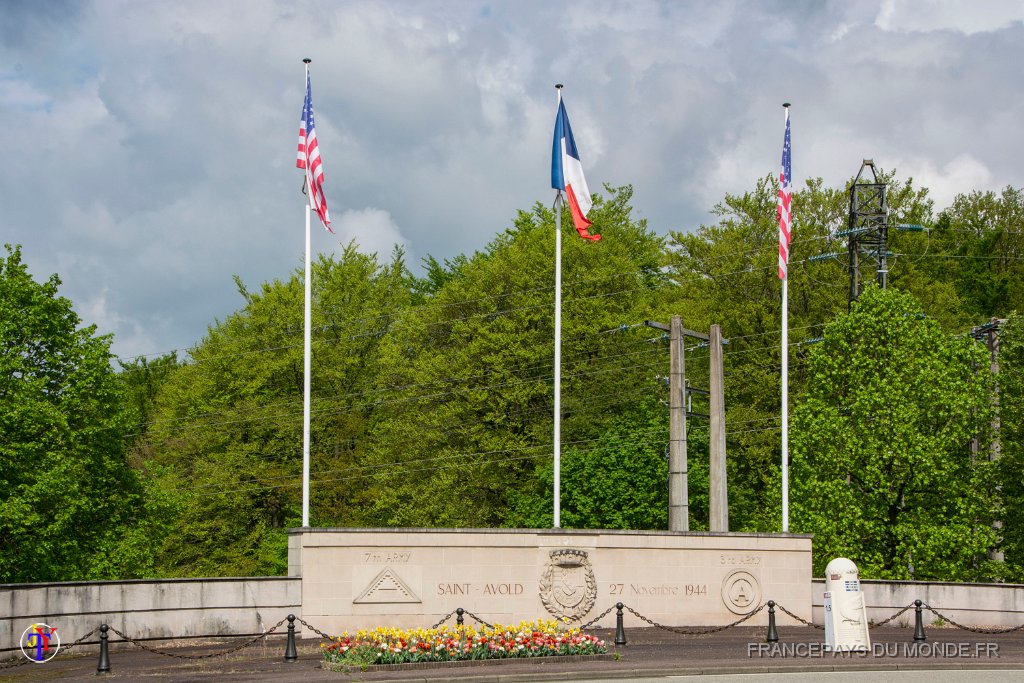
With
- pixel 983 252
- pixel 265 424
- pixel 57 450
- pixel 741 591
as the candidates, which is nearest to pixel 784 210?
pixel 741 591

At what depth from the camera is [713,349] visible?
34.2 m

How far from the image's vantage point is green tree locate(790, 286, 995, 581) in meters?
34.4

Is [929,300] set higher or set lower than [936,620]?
higher

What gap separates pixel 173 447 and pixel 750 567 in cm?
3612

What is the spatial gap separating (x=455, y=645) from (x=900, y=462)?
18.2m

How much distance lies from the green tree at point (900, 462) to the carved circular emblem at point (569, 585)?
10.8 m

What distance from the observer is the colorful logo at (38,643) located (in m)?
21.8

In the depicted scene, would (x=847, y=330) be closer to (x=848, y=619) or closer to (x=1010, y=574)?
(x=1010, y=574)

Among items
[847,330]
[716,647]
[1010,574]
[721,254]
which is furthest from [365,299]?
[716,647]

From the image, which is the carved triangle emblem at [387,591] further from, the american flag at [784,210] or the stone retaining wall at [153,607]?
the american flag at [784,210]

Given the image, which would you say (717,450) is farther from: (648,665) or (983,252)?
(983,252)

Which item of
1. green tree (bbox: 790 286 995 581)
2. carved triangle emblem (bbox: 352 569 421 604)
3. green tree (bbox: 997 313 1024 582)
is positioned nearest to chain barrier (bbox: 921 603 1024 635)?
green tree (bbox: 790 286 995 581)

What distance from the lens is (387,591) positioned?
25344 millimetres

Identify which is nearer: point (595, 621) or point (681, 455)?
point (595, 621)
